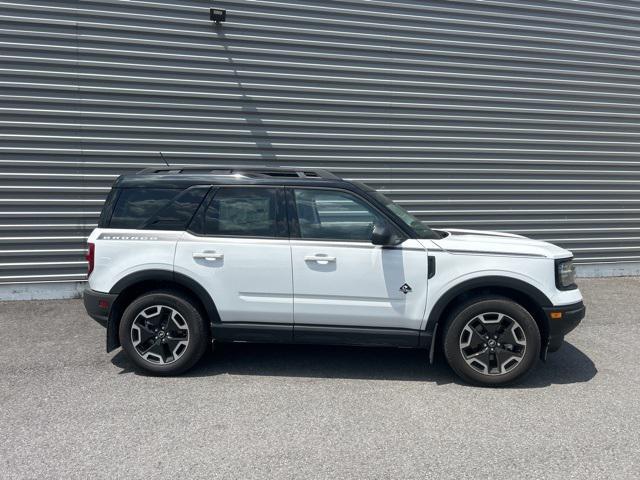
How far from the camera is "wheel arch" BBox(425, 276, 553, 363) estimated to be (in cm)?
386

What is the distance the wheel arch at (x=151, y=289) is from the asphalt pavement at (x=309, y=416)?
46cm

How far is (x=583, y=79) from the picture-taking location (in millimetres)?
7922

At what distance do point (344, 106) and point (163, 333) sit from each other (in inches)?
179

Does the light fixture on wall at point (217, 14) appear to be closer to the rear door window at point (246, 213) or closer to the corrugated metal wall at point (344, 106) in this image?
the corrugated metal wall at point (344, 106)

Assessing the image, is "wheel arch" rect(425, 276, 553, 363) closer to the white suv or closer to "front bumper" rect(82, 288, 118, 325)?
the white suv

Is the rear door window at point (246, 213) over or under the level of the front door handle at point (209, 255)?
over

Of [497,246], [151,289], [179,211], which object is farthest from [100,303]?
[497,246]

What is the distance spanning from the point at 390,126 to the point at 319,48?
1588 millimetres

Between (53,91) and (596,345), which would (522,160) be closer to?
(596,345)

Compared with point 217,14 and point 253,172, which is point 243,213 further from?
point 217,14

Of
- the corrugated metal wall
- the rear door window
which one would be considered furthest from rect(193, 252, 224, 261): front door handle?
the corrugated metal wall

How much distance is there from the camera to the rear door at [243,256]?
3926 millimetres

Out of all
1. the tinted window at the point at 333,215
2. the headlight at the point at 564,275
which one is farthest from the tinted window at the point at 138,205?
the headlight at the point at 564,275

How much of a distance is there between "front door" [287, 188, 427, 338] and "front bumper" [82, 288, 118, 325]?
162 centimetres
